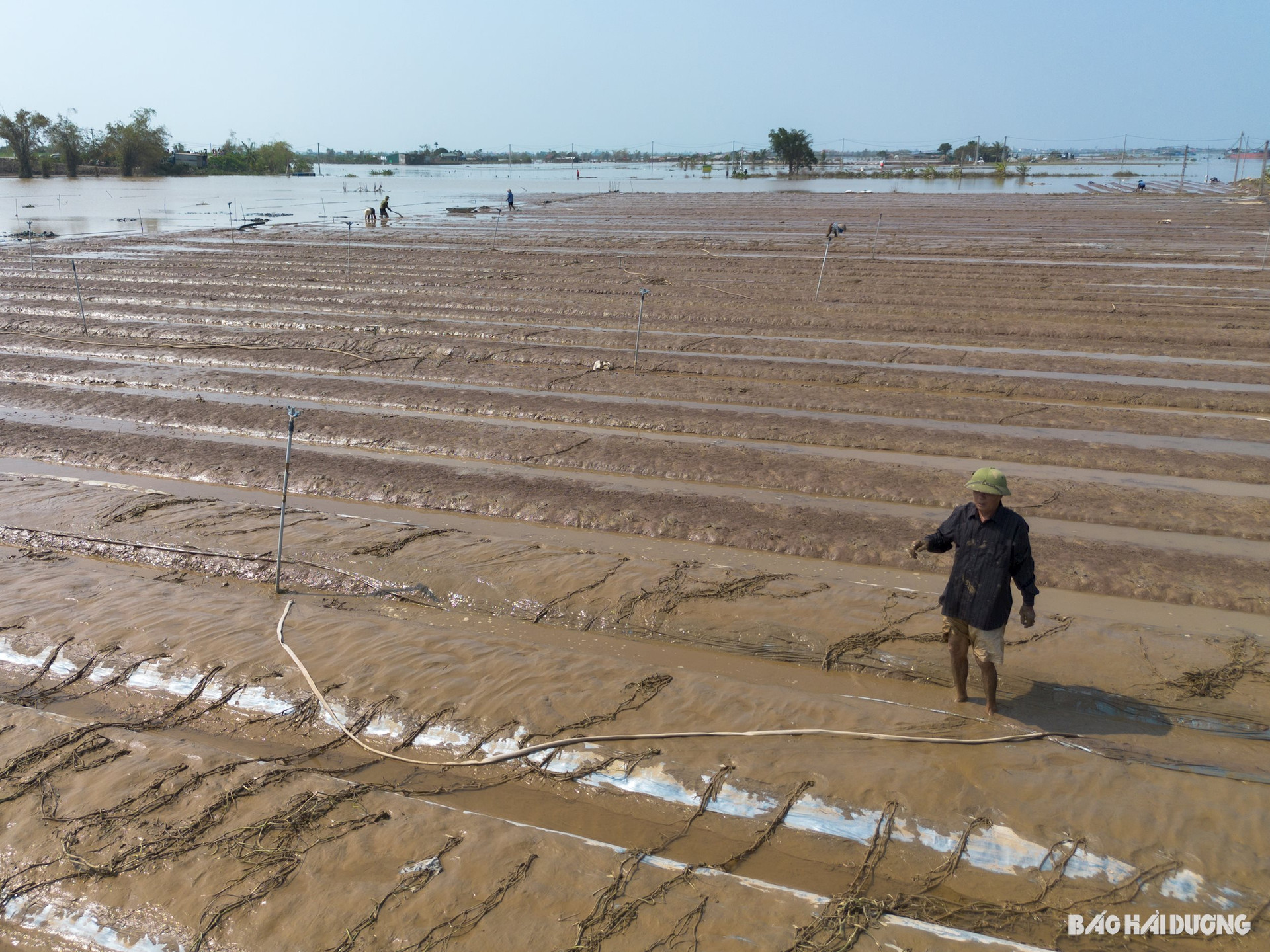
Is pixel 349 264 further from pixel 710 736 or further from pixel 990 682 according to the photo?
pixel 990 682

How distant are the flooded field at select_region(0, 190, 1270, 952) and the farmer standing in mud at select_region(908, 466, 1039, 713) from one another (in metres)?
0.71

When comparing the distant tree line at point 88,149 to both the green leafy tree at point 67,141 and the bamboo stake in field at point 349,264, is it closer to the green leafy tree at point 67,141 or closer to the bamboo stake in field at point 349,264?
the green leafy tree at point 67,141

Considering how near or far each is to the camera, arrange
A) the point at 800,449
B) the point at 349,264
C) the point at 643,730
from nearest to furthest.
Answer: the point at 643,730, the point at 800,449, the point at 349,264

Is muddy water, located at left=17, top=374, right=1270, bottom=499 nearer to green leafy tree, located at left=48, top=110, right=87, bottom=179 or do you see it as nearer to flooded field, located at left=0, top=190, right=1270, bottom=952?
flooded field, located at left=0, top=190, right=1270, bottom=952

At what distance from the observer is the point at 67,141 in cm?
9119

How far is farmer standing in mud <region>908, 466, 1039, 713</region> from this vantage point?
16.8 feet

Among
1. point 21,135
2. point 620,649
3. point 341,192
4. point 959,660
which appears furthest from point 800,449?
point 21,135

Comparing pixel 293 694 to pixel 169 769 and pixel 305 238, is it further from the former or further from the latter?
pixel 305 238

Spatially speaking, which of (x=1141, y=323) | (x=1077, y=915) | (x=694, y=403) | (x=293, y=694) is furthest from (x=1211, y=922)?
(x=1141, y=323)

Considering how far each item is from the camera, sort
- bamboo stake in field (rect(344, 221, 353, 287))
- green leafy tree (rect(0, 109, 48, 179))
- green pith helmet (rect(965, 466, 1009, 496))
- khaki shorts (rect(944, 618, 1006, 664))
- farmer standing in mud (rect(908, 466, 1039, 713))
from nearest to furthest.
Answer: green pith helmet (rect(965, 466, 1009, 496))
farmer standing in mud (rect(908, 466, 1039, 713))
khaki shorts (rect(944, 618, 1006, 664))
bamboo stake in field (rect(344, 221, 353, 287))
green leafy tree (rect(0, 109, 48, 179))

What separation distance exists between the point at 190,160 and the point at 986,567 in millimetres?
128794

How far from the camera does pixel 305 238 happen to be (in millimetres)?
35375

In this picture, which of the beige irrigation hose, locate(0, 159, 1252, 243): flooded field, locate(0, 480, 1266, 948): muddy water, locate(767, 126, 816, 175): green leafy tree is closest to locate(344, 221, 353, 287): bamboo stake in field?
locate(0, 159, 1252, 243): flooded field

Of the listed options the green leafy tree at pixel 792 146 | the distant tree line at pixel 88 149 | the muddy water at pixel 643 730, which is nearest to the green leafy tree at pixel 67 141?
the distant tree line at pixel 88 149
